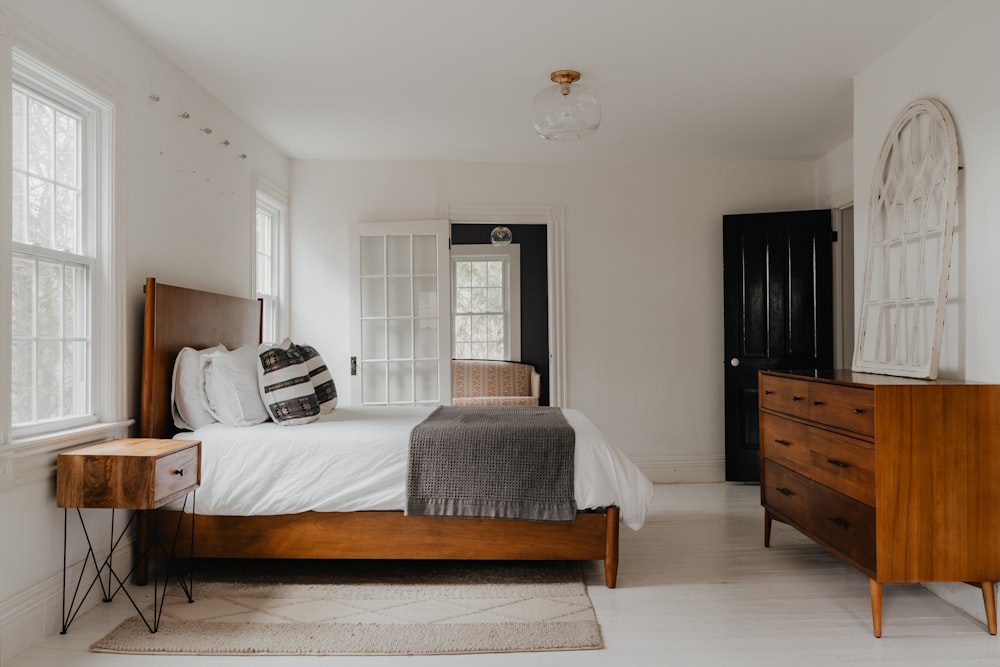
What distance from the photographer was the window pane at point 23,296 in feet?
8.87

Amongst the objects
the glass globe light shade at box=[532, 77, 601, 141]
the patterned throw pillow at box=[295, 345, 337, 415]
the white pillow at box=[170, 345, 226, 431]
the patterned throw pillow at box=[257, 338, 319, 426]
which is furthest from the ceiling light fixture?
the white pillow at box=[170, 345, 226, 431]

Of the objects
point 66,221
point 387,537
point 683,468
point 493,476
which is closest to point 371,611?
point 387,537

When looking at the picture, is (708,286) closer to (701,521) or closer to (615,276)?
(615,276)

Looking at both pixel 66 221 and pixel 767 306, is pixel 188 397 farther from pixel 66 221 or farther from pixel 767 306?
pixel 767 306

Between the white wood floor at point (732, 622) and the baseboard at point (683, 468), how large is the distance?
5.64ft

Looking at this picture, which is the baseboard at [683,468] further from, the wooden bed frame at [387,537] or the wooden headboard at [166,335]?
the wooden headboard at [166,335]

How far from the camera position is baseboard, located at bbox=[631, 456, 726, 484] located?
5773mm

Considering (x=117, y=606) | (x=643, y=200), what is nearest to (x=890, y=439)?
(x=117, y=606)

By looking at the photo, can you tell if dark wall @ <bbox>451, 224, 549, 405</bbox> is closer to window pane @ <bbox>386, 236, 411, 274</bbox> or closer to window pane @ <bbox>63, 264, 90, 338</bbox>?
window pane @ <bbox>386, 236, 411, 274</bbox>

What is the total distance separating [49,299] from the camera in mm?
2895

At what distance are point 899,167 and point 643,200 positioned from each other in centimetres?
246

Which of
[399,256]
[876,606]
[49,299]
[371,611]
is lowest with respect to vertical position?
[371,611]

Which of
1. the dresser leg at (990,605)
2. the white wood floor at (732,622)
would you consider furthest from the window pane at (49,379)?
the dresser leg at (990,605)

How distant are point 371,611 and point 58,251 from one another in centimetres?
193
